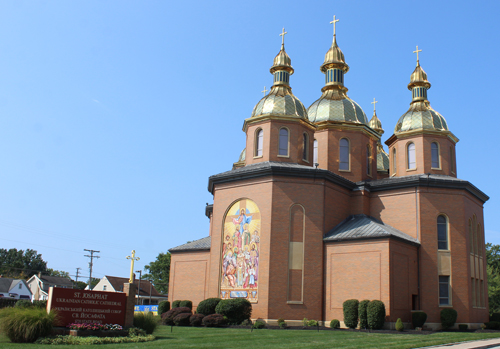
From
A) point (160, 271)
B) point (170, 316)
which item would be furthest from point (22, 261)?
point (170, 316)

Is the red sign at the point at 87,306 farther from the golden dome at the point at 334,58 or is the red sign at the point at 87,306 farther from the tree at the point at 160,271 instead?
the tree at the point at 160,271

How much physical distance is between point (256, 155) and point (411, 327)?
14079mm

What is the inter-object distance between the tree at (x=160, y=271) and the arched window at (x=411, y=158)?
2061 inches

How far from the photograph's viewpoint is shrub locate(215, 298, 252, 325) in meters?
26.6

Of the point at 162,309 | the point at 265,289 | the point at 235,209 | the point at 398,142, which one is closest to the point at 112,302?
the point at 265,289

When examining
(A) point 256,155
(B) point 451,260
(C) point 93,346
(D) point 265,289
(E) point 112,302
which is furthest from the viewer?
(A) point 256,155

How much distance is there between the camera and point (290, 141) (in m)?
32.3

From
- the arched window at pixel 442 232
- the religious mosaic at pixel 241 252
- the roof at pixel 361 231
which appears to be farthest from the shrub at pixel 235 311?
the arched window at pixel 442 232

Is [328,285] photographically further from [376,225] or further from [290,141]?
[290,141]

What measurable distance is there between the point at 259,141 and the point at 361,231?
9.01 metres

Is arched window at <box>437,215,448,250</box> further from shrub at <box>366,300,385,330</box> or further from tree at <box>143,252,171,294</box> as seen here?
tree at <box>143,252,171,294</box>

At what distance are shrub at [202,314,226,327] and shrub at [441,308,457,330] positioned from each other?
12962 mm

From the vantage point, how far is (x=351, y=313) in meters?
26.5

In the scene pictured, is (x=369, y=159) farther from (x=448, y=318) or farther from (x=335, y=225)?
(x=448, y=318)
